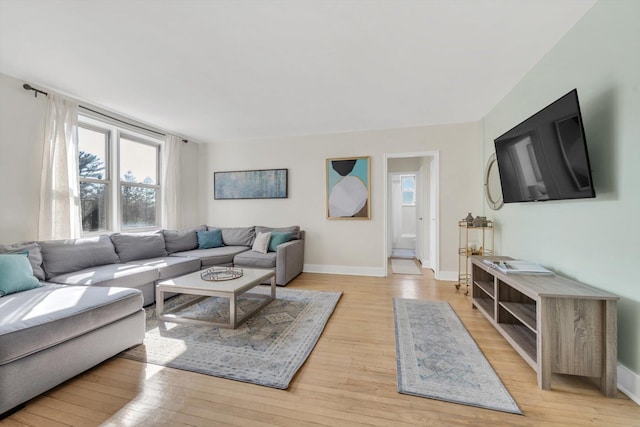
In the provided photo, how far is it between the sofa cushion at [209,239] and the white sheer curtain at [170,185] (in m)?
0.55

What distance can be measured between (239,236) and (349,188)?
213 cm

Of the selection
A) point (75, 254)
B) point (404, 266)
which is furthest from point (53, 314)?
point (404, 266)

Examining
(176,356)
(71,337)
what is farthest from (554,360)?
(71,337)

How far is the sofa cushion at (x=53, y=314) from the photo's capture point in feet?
4.49

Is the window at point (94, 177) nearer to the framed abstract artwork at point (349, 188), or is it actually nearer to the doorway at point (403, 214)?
the framed abstract artwork at point (349, 188)

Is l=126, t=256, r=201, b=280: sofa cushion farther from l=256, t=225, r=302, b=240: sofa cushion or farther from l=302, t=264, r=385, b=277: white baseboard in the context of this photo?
l=302, t=264, r=385, b=277: white baseboard

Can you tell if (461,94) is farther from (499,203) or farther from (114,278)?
(114,278)

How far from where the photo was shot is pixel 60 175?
2.80 metres

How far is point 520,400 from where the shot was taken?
146 cm

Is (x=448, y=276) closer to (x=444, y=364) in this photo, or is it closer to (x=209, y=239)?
(x=444, y=364)

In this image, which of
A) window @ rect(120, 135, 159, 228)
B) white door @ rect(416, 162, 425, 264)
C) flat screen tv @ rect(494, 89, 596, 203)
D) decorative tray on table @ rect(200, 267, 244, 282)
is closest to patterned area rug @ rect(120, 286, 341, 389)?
decorative tray on table @ rect(200, 267, 244, 282)

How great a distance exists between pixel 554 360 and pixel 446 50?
7.94 ft

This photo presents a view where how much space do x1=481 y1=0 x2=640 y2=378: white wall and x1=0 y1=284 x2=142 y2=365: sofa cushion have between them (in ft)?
11.1

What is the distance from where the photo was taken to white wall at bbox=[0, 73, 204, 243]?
2457 mm
